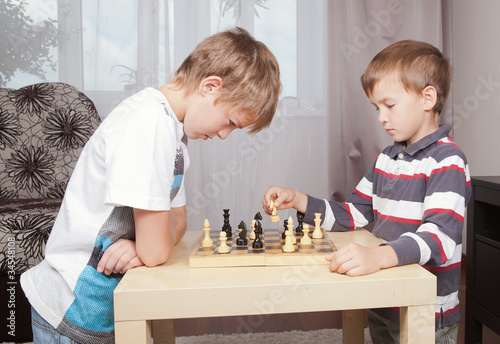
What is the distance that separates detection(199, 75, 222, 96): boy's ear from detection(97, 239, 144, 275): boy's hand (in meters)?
0.37

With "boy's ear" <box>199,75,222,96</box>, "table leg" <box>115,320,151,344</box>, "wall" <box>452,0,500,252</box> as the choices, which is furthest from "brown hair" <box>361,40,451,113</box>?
"wall" <box>452,0,500,252</box>

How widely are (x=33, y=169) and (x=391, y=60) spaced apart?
1.63m

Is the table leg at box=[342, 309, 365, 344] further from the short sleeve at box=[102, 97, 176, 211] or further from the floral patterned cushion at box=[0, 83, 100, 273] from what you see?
the floral patterned cushion at box=[0, 83, 100, 273]

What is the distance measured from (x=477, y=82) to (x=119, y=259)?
212cm

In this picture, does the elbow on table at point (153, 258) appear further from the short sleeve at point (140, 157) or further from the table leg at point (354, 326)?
the table leg at point (354, 326)

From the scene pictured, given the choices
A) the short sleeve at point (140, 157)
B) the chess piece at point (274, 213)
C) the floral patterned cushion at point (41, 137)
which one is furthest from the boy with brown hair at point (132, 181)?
the floral patterned cushion at point (41, 137)

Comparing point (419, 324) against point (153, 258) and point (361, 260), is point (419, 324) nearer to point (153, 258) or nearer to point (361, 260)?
point (361, 260)

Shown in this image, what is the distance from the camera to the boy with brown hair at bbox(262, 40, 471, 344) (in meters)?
1.04

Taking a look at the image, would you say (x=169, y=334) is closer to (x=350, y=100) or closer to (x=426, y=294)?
(x=426, y=294)

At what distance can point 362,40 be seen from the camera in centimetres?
244

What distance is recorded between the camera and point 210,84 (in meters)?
0.98

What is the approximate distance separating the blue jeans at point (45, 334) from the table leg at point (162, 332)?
Answer: 345mm

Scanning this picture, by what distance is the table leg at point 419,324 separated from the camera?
797mm

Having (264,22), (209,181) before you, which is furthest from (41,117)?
(264,22)
